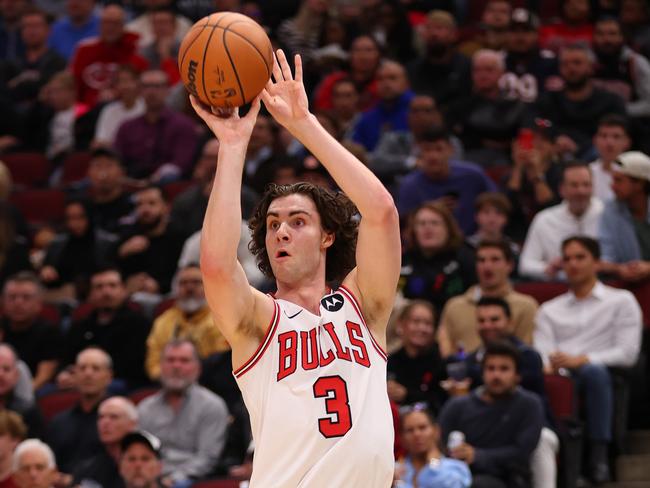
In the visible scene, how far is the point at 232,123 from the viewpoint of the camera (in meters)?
4.60

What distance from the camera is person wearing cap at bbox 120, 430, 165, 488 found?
8.16m

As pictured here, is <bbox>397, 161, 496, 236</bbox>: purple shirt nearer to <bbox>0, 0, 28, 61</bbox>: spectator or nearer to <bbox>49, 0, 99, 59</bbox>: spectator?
<bbox>49, 0, 99, 59</bbox>: spectator

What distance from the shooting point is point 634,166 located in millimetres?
9734

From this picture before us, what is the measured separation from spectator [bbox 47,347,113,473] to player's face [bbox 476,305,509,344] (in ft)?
8.32

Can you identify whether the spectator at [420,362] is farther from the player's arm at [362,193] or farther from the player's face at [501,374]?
the player's arm at [362,193]

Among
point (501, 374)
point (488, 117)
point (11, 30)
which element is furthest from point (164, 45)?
point (501, 374)

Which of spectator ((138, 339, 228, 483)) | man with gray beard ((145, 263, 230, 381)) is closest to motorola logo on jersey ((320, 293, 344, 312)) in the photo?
spectator ((138, 339, 228, 483))

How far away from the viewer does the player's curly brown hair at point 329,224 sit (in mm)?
4914

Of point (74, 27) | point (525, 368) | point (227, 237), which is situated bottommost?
point (74, 27)

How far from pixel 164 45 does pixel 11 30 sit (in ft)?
6.62

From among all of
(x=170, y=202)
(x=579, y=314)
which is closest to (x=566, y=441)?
(x=579, y=314)

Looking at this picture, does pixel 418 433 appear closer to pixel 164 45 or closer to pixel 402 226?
pixel 402 226

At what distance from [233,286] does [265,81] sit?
0.73m

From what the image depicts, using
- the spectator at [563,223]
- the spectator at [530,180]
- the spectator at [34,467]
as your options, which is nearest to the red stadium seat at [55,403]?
the spectator at [34,467]
